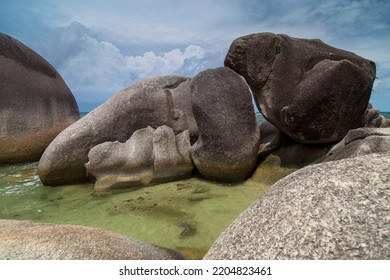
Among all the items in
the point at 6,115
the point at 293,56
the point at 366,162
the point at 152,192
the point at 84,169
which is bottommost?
the point at 152,192

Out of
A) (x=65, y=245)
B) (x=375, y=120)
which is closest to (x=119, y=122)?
(x=65, y=245)

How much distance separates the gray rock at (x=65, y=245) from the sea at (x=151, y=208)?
3.26ft

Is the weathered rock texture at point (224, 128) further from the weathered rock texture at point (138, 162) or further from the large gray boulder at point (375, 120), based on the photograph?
the large gray boulder at point (375, 120)

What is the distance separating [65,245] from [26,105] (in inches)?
296

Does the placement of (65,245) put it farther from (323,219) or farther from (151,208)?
(151,208)

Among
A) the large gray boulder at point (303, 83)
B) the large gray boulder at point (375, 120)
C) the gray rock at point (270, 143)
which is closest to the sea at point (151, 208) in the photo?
the gray rock at point (270, 143)

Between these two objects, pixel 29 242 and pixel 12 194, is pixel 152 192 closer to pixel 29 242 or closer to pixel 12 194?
pixel 12 194

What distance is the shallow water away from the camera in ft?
12.0

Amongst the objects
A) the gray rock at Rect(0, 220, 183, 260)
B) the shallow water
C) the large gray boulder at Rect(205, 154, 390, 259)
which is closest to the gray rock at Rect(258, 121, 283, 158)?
the shallow water

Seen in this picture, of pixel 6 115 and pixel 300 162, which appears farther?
pixel 6 115

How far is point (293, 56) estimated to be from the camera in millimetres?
5816

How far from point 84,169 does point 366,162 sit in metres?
5.51

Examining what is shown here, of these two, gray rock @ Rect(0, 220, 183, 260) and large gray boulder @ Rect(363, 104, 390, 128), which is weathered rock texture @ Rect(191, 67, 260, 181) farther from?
large gray boulder @ Rect(363, 104, 390, 128)

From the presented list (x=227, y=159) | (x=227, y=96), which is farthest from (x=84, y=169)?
(x=227, y=96)
